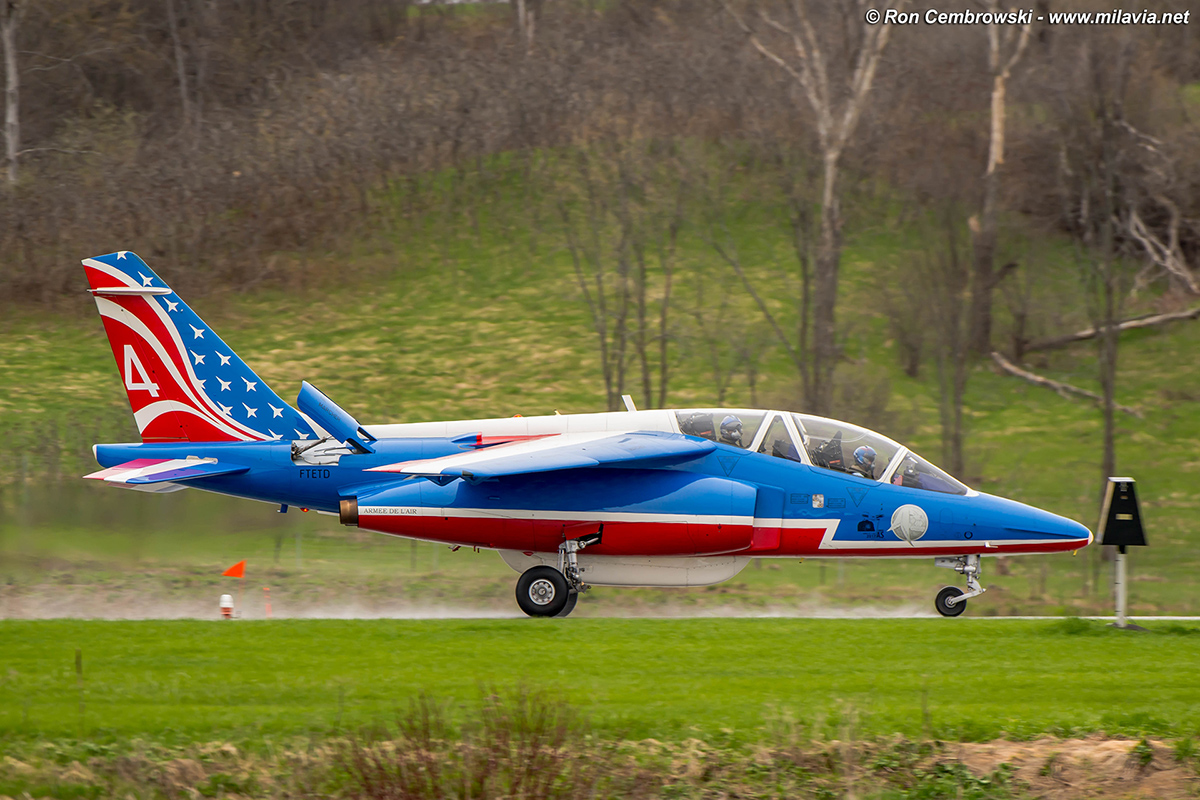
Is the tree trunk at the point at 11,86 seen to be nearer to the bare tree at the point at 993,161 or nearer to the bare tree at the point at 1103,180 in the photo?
the bare tree at the point at 993,161

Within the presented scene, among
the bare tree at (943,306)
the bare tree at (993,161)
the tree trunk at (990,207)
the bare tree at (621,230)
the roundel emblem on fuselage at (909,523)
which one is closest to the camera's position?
the roundel emblem on fuselage at (909,523)

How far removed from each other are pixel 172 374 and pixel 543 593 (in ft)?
20.1

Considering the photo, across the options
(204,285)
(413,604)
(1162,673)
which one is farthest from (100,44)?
(1162,673)

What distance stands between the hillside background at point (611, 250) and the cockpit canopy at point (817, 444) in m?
4.63

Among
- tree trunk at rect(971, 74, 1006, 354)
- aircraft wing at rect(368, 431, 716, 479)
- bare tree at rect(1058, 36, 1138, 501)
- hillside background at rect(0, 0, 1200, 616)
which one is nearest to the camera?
aircraft wing at rect(368, 431, 716, 479)

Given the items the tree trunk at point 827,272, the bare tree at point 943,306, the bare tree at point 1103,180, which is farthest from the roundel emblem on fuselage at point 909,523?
the tree trunk at point 827,272

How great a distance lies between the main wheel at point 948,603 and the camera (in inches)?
611

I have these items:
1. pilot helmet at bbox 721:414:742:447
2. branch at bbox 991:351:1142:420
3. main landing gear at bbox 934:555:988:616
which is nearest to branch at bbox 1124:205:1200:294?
branch at bbox 991:351:1142:420

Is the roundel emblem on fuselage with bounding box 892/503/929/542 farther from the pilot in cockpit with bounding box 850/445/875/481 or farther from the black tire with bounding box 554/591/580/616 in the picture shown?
the black tire with bounding box 554/591/580/616

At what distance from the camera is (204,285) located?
38594 mm

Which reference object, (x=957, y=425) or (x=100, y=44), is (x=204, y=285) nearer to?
(x=100, y=44)

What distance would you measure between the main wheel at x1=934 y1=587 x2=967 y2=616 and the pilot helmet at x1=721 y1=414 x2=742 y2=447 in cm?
330

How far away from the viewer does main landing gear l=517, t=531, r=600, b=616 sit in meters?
15.2

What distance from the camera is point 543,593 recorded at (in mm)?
15227
